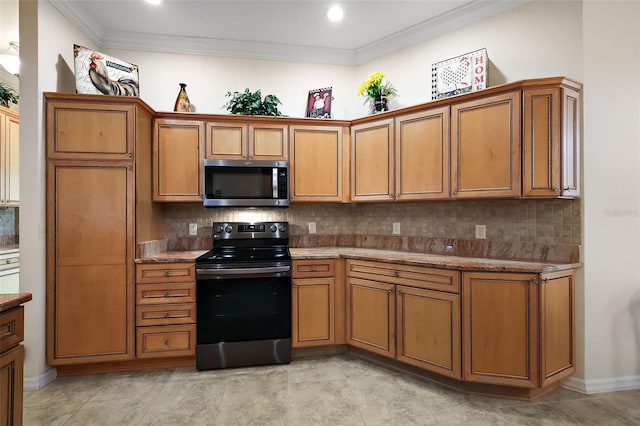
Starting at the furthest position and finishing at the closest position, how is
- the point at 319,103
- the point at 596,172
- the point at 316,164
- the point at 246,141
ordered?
1. the point at 319,103
2. the point at 316,164
3. the point at 246,141
4. the point at 596,172

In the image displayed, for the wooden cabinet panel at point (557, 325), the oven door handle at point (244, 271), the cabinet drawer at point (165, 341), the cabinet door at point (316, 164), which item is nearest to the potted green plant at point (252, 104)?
the cabinet door at point (316, 164)

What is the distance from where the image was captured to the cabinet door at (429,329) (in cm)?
242

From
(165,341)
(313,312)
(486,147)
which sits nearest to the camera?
(486,147)

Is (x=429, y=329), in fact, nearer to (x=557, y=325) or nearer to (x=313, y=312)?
(x=557, y=325)

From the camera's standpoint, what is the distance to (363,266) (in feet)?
9.74

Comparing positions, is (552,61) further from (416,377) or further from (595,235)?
(416,377)

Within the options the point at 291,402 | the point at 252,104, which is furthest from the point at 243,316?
the point at 252,104

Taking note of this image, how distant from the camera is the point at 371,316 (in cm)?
290

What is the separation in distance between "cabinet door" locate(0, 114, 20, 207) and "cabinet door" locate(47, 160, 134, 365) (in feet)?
4.95

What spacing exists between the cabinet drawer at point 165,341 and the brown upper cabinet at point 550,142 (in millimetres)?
2744

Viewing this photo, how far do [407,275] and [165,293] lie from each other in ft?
6.31

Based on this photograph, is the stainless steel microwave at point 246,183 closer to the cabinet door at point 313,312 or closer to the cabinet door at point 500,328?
the cabinet door at point 313,312

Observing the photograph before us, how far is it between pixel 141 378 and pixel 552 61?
3886 mm

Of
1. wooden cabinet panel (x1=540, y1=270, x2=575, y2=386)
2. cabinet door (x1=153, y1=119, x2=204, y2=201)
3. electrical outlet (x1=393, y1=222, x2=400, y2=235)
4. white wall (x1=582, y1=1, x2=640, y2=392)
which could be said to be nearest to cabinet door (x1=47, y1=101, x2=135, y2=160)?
cabinet door (x1=153, y1=119, x2=204, y2=201)
